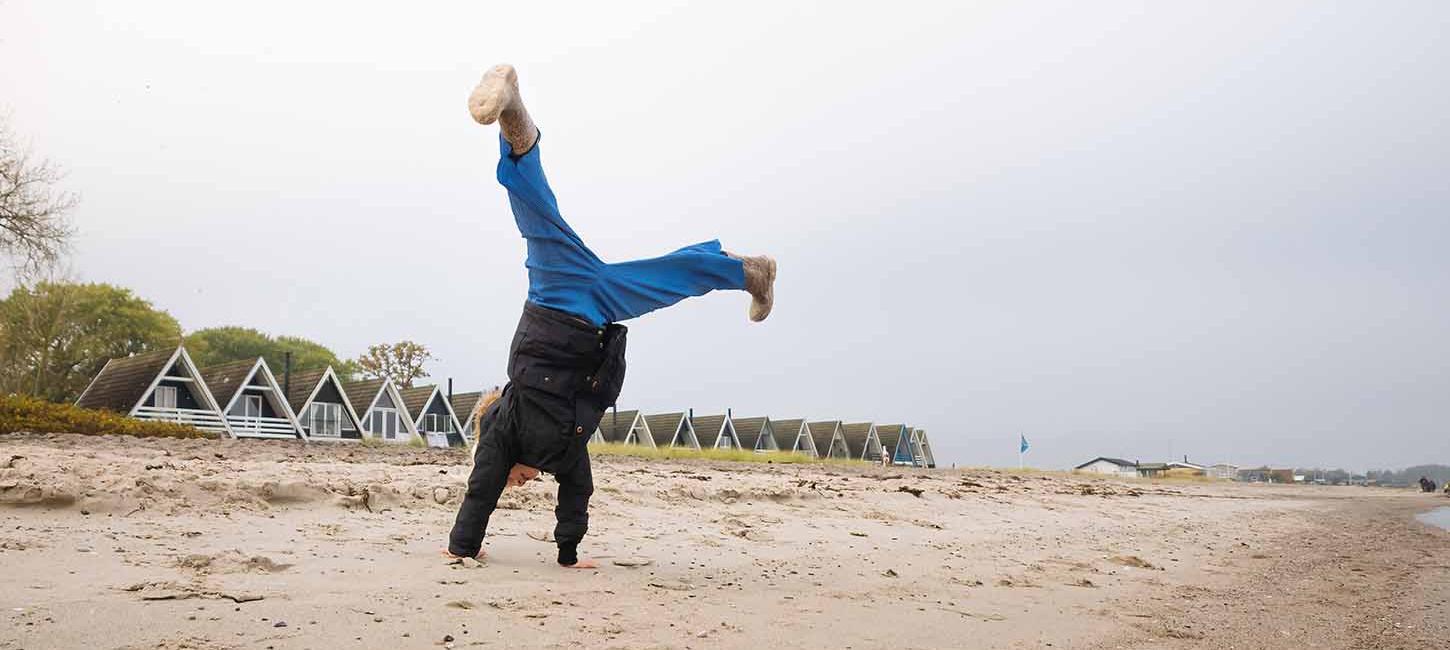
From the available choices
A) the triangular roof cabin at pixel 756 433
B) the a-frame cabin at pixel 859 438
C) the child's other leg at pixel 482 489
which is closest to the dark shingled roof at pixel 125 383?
the child's other leg at pixel 482 489

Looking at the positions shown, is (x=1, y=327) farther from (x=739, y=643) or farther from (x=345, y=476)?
(x=739, y=643)

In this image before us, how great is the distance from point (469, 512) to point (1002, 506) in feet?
25.7

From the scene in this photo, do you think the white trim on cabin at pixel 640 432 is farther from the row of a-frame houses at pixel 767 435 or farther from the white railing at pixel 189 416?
the white railing at pixel 189 416

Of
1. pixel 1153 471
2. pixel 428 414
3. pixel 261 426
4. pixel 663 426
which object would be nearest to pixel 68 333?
pixel 261 426

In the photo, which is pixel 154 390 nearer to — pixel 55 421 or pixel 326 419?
pixel 326 419

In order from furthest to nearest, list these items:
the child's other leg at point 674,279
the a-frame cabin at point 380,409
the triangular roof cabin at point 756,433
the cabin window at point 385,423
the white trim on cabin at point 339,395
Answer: the triangular roof cabin at point 756,433 → the cabin window at point 385,423 → the a-frame cabin at point 380,409 → the white trim on cabin at point 339,395 → the child's other leg at point 674,279

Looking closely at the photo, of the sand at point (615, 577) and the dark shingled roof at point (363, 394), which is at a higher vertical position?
the dark shingled roof at point (363, 394)

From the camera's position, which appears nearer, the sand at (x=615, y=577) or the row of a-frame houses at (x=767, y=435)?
the sand at (x=615, y=577)

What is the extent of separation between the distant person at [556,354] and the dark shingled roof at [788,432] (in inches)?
2007

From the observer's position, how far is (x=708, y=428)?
5384 centimetres

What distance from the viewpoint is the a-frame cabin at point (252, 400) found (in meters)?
33.7

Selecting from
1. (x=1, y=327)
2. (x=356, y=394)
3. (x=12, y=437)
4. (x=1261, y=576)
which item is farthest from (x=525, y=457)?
(x=356, y=394)

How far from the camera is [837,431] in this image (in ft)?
187

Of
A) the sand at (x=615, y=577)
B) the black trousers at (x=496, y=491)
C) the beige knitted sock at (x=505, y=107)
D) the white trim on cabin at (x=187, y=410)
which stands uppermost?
the beige knitted sock at (x=505, y=107)
